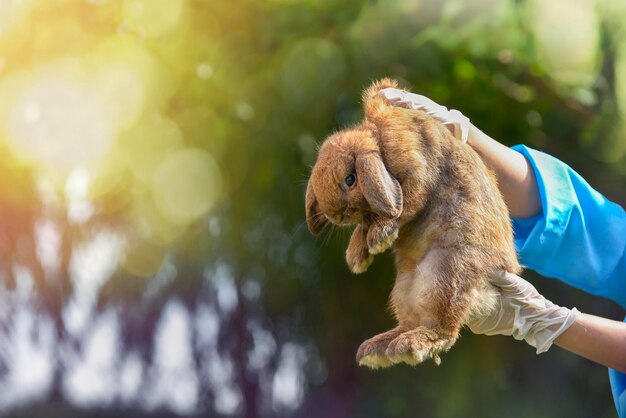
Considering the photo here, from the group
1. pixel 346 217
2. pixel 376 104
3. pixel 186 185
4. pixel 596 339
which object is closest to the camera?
pixel 346 217

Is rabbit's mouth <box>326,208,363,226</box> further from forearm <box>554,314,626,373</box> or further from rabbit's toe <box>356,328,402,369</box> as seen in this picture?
forearm <box>554,314,626,373</box>

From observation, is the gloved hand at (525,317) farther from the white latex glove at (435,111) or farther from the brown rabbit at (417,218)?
the white latex glove at (435,111)

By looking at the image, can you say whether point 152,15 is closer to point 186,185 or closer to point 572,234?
point 186,185

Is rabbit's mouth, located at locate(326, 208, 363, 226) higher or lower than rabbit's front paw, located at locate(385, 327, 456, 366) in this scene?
higher

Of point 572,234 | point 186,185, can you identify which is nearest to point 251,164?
point 186,185

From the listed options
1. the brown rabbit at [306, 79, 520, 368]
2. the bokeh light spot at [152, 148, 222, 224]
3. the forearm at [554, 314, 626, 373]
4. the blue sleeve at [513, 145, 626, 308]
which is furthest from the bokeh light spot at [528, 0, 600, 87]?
the brown rabbit at [306, 79, 520, 368]

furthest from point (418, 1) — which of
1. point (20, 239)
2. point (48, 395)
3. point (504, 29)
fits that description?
point (48, 395)
